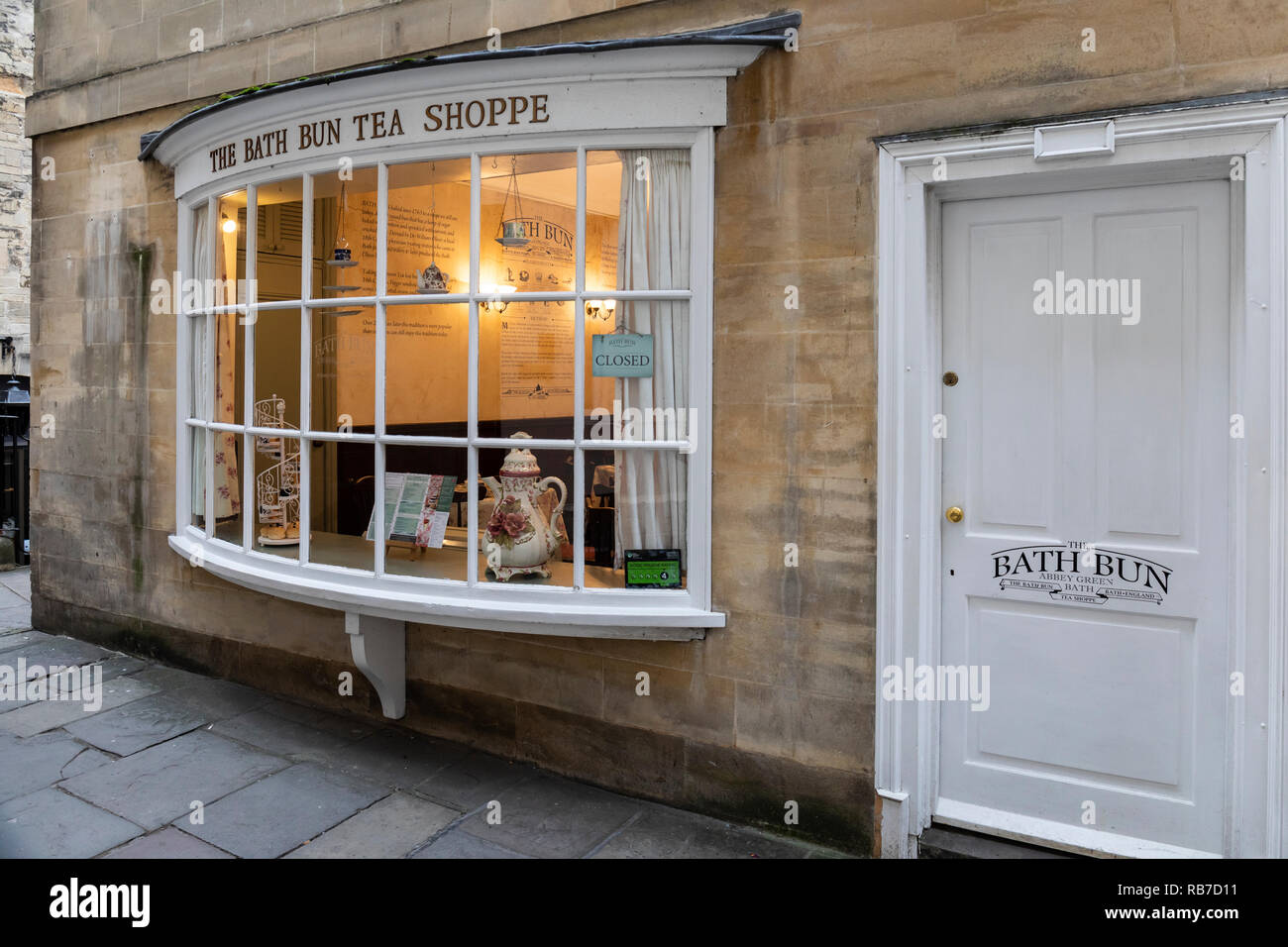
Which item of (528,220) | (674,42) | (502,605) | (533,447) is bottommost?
(502,605)

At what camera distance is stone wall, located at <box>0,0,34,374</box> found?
16.6m

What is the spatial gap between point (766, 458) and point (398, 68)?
101 inches

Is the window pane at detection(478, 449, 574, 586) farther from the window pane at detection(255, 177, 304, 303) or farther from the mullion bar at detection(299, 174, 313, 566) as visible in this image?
the window pane at detection(255, 177, 304, 303)

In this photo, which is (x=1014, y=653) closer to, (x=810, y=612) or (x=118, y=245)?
(x=810, y=612)

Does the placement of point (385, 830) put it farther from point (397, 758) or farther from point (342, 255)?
point (342, 255)

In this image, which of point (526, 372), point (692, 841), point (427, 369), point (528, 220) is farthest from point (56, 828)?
point (526, 372)

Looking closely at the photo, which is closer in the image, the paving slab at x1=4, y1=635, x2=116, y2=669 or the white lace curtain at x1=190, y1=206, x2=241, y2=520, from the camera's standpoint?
the white lace curtain at x1=190, y1=206, x2=241, y2=520

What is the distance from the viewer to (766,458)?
399 cm

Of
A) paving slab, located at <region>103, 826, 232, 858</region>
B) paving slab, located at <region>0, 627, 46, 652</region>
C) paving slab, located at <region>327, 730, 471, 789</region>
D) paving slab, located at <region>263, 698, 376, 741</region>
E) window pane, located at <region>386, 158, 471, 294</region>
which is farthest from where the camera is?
paving slab, located at <region>0, 627, 46, 652</region>

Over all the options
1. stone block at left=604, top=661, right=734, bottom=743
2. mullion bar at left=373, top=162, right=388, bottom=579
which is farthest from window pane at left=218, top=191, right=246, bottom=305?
stone block at left=604, top=661, right=734, bottom=743

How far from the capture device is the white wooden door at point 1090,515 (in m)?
3.37

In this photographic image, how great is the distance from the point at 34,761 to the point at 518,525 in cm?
287

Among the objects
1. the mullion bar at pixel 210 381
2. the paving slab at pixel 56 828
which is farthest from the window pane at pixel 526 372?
the paving slab at pixel 56 828

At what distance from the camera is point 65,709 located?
555cm
